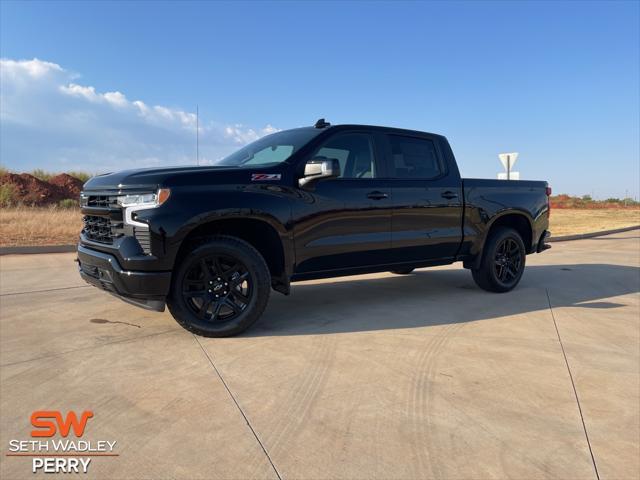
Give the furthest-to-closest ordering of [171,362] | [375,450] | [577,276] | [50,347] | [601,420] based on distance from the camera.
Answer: [577,276] < [50,347] < [171,362] < [601,420] < [375,450]

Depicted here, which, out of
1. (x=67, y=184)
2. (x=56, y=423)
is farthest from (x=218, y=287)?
(x=67, y=184)

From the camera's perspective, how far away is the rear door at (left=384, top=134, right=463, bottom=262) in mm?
5293

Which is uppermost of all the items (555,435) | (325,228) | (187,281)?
(325,228)

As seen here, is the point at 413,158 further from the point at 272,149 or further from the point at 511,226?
the point at 511,226

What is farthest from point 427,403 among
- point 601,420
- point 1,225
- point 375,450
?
point 1,225

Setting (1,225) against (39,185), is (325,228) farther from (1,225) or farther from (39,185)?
(39,185)

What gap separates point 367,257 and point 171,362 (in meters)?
2.30

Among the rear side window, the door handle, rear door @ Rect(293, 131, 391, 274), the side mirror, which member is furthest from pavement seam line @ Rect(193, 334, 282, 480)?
the rear side window

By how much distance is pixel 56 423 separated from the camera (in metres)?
2.64

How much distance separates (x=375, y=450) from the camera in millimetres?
2404

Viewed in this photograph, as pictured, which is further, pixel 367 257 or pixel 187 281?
pixel 367 257

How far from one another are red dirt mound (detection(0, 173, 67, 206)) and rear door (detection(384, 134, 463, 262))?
2683 centimetres

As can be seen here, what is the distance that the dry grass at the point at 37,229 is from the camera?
37.4ft

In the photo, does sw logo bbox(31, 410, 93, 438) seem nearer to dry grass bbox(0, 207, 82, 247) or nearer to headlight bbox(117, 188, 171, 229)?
headlight bbox(117, 188, 171, 229)
